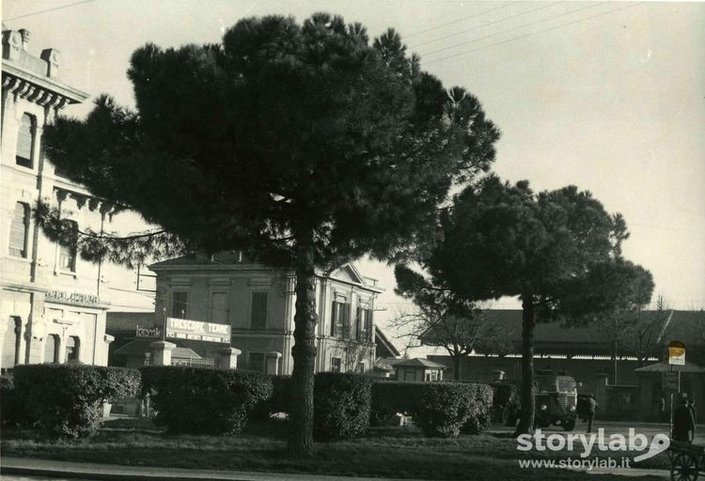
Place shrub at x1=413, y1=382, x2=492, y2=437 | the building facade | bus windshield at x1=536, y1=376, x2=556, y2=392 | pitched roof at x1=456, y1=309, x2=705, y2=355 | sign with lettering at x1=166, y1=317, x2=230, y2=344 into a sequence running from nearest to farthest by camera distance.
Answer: shrub at x1=413, y1=382, x2=492, y2=437, bus windshield at x1=536, y1=376, x2=556, y2=392, sign with lettering at x1=166, y1=317, x2=230, y2=344, pitched roof at x1=456, y1=309, x2=705, y2=355, the building facade

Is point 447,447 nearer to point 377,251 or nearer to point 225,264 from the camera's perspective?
point 377,251

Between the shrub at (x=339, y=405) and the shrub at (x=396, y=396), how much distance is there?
2.13 m

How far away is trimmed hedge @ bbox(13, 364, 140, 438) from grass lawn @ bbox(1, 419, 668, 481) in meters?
0.38

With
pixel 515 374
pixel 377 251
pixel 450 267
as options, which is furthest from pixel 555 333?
pixel 377 251

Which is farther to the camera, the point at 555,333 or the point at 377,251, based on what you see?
the point at 555,333

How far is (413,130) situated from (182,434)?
886 cm

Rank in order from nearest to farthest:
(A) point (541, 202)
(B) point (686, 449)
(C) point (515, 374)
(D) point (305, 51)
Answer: (B) point (686, 449)
(D) point (305, 51)
(A) point (541, 202)
(C) point (515, 374)

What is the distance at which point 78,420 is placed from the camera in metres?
19.2

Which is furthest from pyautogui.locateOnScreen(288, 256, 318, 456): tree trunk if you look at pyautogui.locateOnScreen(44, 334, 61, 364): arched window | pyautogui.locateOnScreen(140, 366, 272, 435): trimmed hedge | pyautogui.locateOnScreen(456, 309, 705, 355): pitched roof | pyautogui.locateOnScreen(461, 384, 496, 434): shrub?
pyautogui.locateOnScreen(456, 309, 705, 355): pitched roof

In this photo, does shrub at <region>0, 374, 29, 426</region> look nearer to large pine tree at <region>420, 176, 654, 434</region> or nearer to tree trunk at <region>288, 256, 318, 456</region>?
tree trunk at <region>288, 256, 318, 456</region>

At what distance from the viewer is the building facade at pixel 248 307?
58.3 m

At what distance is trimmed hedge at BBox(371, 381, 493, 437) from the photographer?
2462 centimetres

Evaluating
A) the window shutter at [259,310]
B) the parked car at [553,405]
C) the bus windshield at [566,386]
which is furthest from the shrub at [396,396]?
the window shutter at [259,310]

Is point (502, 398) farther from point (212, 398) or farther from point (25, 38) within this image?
point (25, 38)
